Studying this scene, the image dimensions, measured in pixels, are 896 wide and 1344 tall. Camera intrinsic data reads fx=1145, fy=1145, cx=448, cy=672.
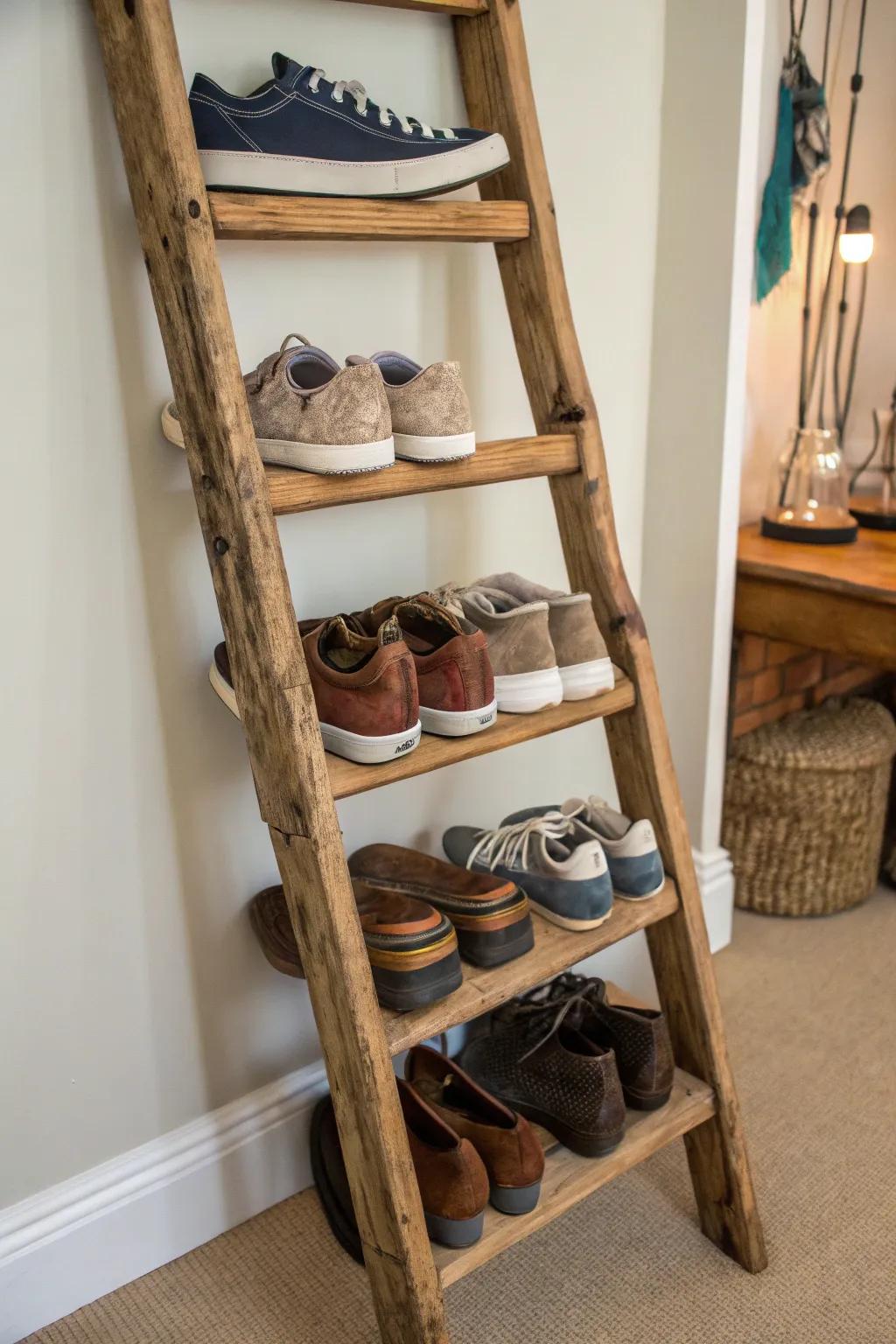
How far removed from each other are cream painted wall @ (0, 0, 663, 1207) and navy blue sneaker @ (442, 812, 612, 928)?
0.16 meters

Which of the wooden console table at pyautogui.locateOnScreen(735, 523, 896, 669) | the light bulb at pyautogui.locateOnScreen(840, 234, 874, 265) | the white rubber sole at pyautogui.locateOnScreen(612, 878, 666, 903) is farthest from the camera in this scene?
the light bulb at pyautogui.locateOnScreen(840, 234, 874, 265)

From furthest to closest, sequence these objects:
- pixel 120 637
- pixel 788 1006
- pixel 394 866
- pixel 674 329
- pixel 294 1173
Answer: pixel 788 1006, pixel 674 329, pixel 294 1173, pixel 394 866, pixel 120 637

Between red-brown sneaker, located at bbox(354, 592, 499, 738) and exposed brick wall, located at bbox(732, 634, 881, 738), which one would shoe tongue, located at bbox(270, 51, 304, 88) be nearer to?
red-brown sneaker, located at bbox(354, 592, 499, 738)

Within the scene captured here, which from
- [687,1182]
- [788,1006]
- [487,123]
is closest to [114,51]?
[487,123]

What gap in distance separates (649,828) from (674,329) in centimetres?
83

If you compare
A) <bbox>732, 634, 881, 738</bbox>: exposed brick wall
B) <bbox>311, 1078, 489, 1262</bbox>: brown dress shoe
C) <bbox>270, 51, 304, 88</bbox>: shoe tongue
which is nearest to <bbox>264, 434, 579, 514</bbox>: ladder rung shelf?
<bbox>270, 51, 304, 88</bbox>: shoe tongue

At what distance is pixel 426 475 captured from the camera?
116cm

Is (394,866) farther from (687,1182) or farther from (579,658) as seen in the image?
(687,1182)

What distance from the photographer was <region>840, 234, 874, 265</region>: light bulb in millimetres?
2004

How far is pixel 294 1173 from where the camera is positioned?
156 centimetres

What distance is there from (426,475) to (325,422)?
0.13 meters

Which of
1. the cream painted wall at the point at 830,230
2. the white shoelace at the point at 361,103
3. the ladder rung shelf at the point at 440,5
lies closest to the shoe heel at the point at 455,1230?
the white shoelace at the point at 361,103

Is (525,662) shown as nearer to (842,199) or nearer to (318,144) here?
(318,144)

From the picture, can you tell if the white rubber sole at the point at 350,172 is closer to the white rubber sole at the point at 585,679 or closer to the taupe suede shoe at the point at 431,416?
the taupe suede shoe at the point at 431,416
